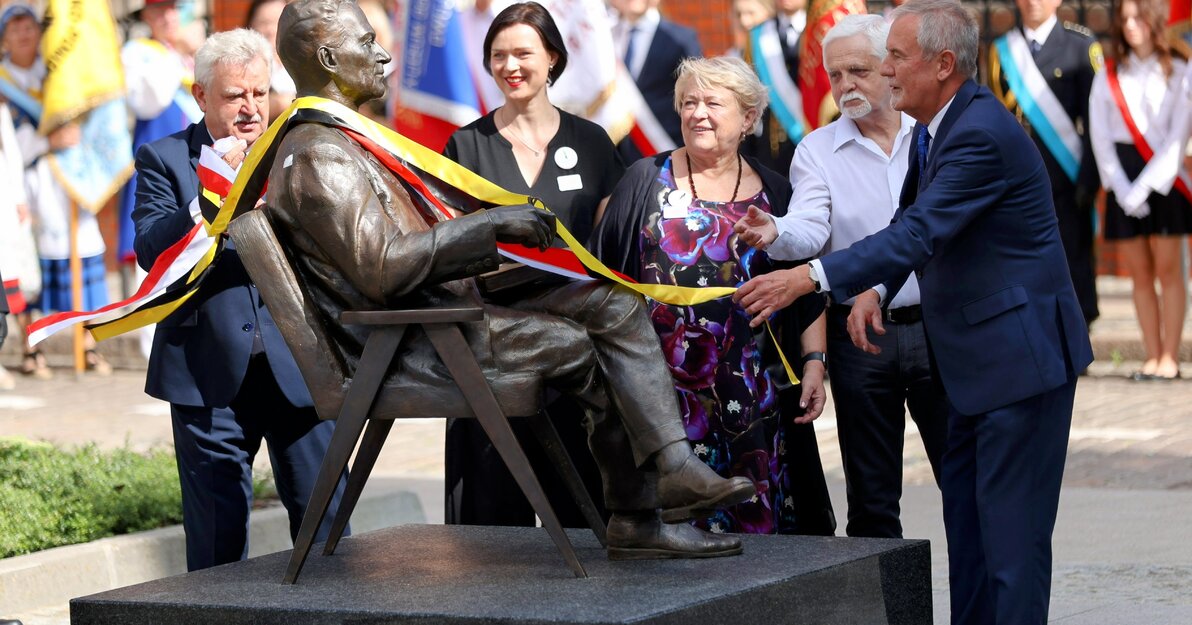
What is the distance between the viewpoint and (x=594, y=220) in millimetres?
6633

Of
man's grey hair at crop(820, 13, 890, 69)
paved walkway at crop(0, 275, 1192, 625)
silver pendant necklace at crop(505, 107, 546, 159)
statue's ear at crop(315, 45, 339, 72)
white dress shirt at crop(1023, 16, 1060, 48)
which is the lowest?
paved walkway at crop(0, 275, 1192, 625)

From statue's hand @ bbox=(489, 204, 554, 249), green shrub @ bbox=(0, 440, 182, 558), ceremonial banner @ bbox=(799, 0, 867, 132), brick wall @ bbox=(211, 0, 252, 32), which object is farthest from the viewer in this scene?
brick wall @ bbox=(211, 0, 252, 32)

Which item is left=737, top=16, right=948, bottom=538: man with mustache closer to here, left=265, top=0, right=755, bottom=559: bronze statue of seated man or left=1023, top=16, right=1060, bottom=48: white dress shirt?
left=265, top=0, right=755, bottom=559: bronze statue of seated man

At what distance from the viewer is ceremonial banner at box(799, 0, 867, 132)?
960cm

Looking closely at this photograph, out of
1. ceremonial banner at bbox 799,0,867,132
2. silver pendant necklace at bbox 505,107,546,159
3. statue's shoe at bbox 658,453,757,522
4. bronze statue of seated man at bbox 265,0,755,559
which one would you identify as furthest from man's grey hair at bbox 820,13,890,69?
ceremonial banner at bbox 799,0,867,132

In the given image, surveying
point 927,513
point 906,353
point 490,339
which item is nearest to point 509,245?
point 490,339

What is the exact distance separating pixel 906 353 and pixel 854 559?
1.02 metres

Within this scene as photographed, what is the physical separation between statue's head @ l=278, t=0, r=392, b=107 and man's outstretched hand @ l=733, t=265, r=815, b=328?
4.15 feet

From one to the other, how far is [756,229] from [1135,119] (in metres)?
6.73

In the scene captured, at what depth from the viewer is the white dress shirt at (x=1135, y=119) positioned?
11898 millimetres

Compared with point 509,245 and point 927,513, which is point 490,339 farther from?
point 927,513

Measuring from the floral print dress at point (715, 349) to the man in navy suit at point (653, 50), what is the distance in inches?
197

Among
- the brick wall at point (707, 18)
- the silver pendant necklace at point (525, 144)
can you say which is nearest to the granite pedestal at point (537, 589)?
the silver pendant necklace at point (525, 144)

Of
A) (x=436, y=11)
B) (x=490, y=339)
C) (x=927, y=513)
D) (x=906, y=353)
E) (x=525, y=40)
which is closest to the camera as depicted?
(x=490, y=339)
